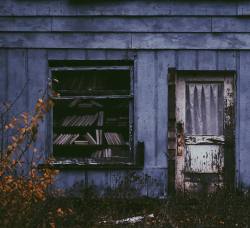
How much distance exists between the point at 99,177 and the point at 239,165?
7.55 ft

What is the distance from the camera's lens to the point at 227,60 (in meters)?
9.62

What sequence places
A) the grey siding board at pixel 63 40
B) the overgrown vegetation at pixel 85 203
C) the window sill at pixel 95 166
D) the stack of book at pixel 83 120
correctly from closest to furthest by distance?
the overgrown vegetation at pixel 85 203 → the window sill at pixel 95 166 → the grey siding board at pixel 63 40 → the stack of book at pixel 83 120

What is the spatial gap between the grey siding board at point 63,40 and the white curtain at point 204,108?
1414 millimetres

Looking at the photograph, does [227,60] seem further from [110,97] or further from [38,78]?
[38,78]

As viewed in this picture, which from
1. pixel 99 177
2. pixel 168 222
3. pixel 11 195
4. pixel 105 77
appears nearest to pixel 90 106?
pixel 105 77

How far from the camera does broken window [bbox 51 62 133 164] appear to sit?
31.9ft

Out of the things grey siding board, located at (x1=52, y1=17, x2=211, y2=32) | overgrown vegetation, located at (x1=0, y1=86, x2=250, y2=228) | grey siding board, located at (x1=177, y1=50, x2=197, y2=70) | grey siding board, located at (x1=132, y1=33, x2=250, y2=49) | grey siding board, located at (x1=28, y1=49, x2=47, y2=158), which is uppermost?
grey siding board, located at (x1=52, y1=17, x2=211, y2=32)

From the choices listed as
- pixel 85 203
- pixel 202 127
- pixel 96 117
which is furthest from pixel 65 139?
pixel 202 127

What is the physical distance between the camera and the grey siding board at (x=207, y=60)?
31.5ft

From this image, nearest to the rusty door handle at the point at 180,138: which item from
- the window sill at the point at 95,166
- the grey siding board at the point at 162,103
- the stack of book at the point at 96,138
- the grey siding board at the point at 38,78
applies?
the grey siding board at the point at 162,103

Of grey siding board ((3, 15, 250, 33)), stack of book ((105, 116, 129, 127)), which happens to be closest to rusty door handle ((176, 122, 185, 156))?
stack of book ((105, 116, 129, 127))

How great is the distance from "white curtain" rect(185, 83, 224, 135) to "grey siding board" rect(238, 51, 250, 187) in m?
0.35

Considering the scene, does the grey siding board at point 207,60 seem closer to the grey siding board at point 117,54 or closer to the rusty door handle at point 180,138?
the rusty door handle at point 180,138

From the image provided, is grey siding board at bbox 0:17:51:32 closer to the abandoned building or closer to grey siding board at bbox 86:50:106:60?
the abandoned building
